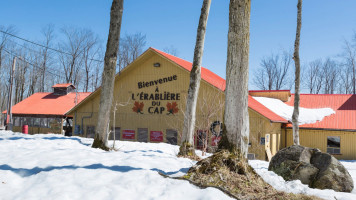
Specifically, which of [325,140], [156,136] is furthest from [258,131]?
[156,136]

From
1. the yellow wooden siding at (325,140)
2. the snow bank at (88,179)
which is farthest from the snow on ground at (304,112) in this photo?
the snow bank at (88,179)

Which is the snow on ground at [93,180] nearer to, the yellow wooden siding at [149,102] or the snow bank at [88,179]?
the snow bank at [88,179]

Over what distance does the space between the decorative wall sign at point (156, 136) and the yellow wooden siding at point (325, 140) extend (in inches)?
394

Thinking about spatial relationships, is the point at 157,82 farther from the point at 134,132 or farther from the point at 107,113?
the point at 107,113

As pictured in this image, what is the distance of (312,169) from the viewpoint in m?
7.54

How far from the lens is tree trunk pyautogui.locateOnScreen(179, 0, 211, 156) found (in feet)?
32.9

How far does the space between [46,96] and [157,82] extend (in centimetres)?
1960

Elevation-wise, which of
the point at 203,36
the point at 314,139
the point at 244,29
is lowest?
the point at 314,139

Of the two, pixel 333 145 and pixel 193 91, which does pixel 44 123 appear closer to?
pixel 193 91

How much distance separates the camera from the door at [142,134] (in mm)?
Answer: 21328

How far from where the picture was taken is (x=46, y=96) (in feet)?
113

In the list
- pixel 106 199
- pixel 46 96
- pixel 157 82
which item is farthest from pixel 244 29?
pixel 46 96

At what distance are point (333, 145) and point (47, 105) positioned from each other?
2839cm

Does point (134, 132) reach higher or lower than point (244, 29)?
lower
